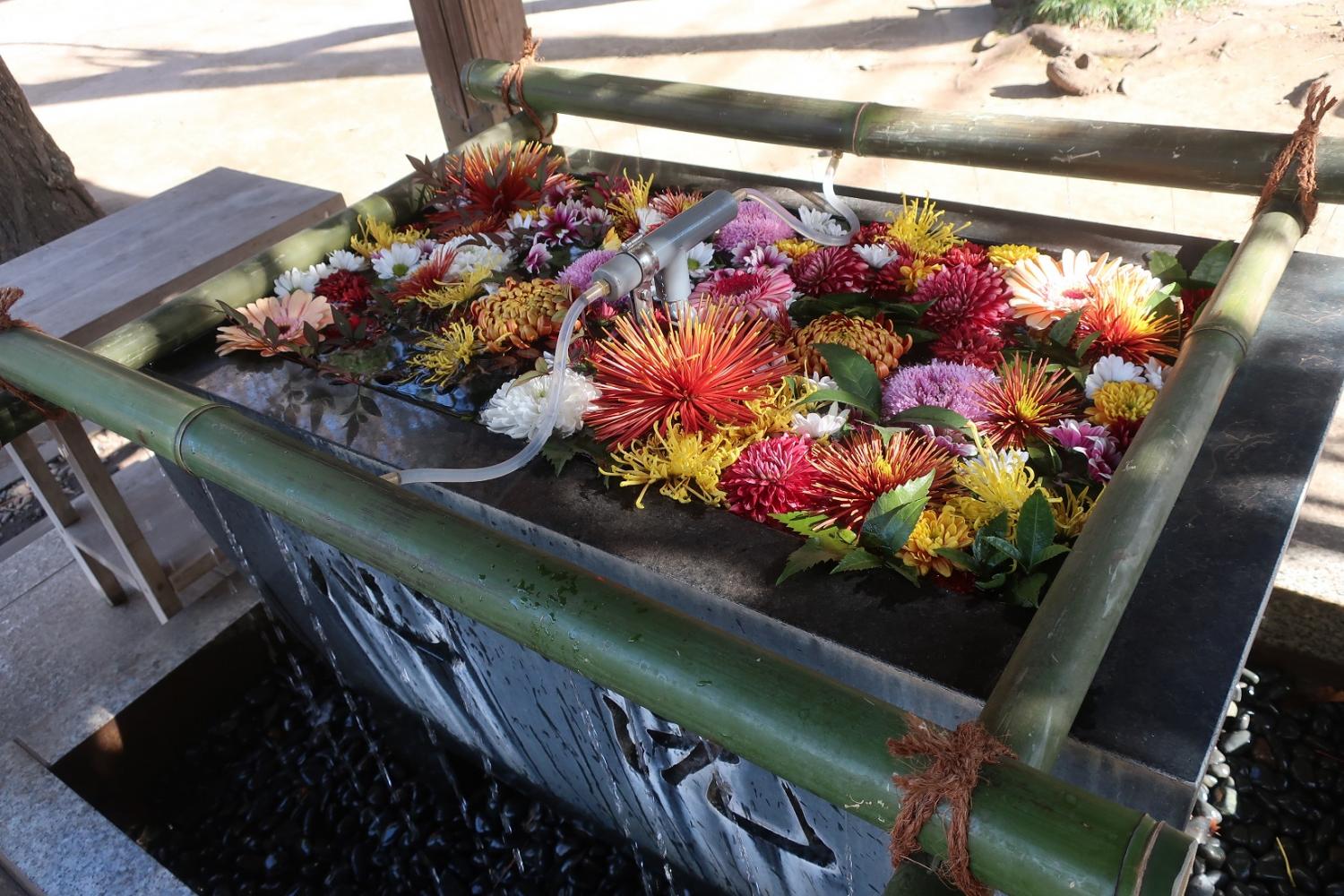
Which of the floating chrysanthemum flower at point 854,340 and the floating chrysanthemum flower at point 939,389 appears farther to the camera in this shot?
the floating chrysanthemum flower at point 854,340

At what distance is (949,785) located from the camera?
2.51 ft

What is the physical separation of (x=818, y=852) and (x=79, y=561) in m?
2.06

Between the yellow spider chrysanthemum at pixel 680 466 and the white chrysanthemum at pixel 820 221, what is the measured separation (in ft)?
2.22

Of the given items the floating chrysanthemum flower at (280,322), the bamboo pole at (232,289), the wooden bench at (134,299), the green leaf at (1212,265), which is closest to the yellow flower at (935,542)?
the green leaf at (1212,265)

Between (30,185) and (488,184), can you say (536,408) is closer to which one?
(488,184)

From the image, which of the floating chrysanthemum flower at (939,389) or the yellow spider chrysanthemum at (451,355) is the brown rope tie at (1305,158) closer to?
the floating chrysanthemum flower at (939,389)

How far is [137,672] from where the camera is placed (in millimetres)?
2406

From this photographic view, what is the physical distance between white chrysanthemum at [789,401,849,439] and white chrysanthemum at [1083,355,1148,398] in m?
0.37

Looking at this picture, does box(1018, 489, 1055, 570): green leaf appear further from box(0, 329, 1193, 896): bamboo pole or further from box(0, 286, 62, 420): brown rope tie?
box(0, 286, 62, 420): brown rope tie

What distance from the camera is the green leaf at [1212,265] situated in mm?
1657

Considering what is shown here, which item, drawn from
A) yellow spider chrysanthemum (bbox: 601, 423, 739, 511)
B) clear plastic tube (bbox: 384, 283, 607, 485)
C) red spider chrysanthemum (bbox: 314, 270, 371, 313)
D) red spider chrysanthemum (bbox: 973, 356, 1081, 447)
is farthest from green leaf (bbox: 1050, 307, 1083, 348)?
red spider chrysanthemum (bbox: 314, 270, 371, 313)

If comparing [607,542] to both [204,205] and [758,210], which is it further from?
[204,205]

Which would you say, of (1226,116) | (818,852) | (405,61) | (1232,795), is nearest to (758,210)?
(818,852)

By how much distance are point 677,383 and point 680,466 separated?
5.5 inches
